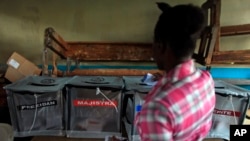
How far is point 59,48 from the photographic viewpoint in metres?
3.38

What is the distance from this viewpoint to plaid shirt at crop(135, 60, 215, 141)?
0.88 metres

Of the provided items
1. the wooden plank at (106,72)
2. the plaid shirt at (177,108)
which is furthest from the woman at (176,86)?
the wooden plank at (106,72)

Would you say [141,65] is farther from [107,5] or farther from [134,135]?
[134,135]

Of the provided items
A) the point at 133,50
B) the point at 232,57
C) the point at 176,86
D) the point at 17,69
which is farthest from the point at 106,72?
the point at 176,86

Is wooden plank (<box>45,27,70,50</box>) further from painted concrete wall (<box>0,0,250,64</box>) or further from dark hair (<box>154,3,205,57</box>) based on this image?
dark hair (<box>154,3,205,57</box>)

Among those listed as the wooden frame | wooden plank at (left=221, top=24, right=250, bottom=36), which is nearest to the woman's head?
the wooden frame

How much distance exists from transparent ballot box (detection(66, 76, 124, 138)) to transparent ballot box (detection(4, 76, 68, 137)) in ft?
0.32

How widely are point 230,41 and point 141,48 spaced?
131 centimetres

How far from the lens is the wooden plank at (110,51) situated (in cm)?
378

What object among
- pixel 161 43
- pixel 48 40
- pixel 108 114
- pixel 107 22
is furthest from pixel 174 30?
pixel 107 22

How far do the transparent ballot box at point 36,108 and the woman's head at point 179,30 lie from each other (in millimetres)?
1655

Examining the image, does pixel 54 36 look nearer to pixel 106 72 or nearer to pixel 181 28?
pixel 106 72

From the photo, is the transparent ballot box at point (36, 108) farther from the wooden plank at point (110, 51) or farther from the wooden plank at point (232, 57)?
the wooden plank at point (232, 57)

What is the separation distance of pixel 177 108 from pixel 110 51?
9.70ft
